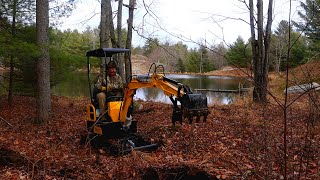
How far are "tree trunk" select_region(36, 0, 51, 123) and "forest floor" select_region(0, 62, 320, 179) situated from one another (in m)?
0.50

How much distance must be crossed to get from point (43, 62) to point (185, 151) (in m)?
5.89

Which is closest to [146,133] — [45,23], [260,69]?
[45,23]

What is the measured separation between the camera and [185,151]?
7.87m

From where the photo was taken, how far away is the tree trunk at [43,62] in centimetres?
1074

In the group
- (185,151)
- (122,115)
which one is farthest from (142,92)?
(185,151)

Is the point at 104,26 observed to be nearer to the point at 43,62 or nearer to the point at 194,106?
the point at 43,62

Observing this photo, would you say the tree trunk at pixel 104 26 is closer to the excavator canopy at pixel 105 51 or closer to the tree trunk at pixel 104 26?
the tree trunk at pixel 104 26

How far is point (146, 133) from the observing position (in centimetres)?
953

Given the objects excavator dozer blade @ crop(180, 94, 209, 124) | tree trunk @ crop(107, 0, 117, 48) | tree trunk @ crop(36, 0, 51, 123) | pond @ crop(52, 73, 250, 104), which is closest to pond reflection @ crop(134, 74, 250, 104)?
pond @ crop(52, 73, 250, 104)

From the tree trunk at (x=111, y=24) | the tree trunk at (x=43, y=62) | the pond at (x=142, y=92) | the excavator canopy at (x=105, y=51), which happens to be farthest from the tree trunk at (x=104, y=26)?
the excavator canopy at (x=105, y=51)

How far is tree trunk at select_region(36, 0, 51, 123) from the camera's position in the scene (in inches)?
423

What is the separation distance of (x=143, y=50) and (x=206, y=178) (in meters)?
101

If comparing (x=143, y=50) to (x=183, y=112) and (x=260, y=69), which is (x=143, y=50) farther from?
(x=183, y=112)

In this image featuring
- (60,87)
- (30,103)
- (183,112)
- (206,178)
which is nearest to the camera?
(206,178)
